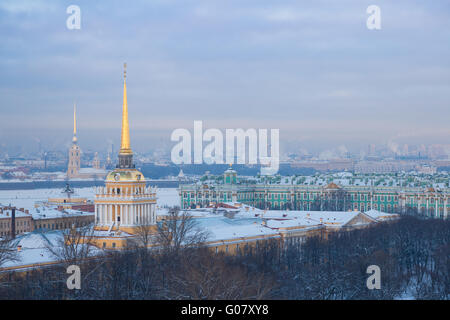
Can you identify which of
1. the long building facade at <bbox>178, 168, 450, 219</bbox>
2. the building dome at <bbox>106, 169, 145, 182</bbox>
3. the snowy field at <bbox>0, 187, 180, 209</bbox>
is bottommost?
the snowy field at <bbox>0, 187, 180, 209</bbox>

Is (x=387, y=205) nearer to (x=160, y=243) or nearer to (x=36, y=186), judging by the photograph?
(x=160, y=243)

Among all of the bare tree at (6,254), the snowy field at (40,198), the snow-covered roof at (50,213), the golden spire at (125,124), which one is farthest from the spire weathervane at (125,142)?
the snowy field at (40,198)

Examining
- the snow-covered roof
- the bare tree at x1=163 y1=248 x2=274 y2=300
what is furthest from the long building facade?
the bare tree at x1=163 y1=248 x2=274 y2=300

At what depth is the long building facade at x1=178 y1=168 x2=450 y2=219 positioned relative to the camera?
284 ft

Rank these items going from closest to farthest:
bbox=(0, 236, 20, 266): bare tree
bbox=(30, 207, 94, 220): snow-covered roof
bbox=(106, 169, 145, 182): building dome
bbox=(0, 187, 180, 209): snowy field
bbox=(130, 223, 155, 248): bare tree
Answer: bbox=(0, 236, 20, 266): bare tree
bbox=(130, 223, 155, 248): bare tree
bbox=(106, 169, 145, 182): building dome
bbox=(30, 207, 94, 220): snow-covered roof
bbox=(0, 187, 180, 209): snowy field

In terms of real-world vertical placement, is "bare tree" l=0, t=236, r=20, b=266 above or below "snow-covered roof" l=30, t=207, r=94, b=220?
above

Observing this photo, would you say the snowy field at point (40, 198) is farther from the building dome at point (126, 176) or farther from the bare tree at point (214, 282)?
the bare tree at point (214, 282)

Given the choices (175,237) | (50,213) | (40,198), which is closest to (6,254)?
(175,237)

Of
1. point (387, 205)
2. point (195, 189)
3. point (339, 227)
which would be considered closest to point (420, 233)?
point (339, 227)

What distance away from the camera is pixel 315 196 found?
310 feet

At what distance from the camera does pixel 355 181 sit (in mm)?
96250

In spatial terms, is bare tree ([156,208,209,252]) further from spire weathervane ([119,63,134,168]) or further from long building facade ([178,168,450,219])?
long building facade ([178,168,450,219])
